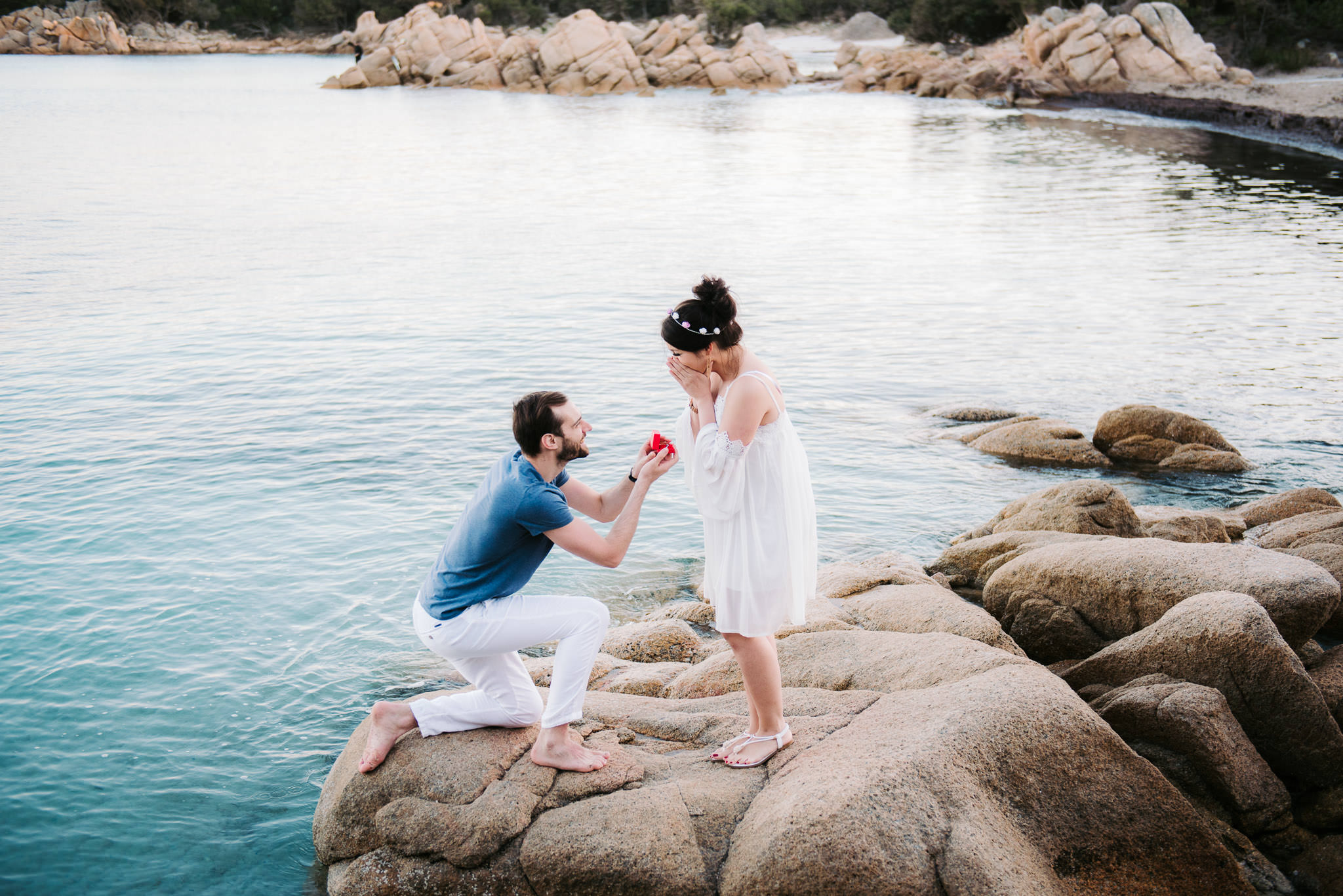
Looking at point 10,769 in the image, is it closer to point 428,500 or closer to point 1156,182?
point 428,500

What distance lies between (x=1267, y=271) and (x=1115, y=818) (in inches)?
859

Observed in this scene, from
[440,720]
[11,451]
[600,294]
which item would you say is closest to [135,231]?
[600,294]

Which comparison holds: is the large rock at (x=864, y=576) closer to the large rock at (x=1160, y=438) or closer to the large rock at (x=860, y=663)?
the large rock at (x=860, y=663)

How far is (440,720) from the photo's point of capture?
204 inches

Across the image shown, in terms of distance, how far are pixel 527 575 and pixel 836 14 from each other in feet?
388

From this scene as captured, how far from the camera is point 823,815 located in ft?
13.8

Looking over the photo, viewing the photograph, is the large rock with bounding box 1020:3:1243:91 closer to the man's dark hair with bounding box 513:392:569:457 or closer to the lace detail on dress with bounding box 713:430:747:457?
the lace detail on dress with bounding box 713:430:747:457

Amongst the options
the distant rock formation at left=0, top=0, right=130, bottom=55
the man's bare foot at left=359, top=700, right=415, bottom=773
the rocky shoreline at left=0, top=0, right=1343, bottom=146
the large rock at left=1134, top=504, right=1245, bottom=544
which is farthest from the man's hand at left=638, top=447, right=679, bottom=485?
the distant rock formation at left=0, top=0, right=130, bottom=55

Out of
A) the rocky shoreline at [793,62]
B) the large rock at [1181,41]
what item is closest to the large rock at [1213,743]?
the rocky shoreline at [793,62]

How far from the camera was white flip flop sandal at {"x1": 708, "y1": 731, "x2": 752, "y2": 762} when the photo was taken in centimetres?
507

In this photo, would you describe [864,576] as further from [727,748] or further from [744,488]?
[744,488]

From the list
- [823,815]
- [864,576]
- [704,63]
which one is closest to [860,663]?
[823,815]

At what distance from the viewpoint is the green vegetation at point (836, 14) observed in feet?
183

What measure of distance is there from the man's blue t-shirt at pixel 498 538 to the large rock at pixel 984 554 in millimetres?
4919
